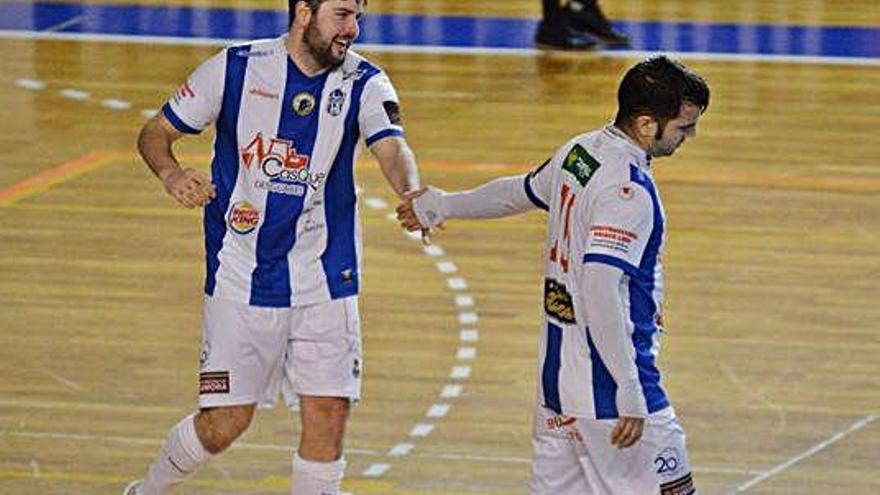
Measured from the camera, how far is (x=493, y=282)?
11211 mm

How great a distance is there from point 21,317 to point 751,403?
335 cm

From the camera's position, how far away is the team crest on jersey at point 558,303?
20.4 feet

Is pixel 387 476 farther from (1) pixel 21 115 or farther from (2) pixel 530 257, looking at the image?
(1) pixel 21 115

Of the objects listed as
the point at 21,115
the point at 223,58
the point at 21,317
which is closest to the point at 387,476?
the point at 223,58

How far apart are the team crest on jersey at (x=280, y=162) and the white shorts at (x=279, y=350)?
15.3 inches

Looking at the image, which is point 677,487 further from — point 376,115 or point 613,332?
point 376,115

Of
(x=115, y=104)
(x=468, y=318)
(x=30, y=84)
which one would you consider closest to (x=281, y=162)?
(x=468, y=318)

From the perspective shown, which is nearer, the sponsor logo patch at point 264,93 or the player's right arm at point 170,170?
the player's right arm at point 170,170

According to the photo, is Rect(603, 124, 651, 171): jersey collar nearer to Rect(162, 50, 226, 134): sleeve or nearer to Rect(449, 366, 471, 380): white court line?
Rect(162, 50, 226, 134): sleeve

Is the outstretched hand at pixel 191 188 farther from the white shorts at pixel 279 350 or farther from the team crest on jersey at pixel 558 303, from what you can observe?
the team crest on jersey at pixel 558 303

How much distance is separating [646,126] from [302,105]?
1.27 m

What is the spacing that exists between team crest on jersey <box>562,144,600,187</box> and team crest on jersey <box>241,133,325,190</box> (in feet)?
3.36

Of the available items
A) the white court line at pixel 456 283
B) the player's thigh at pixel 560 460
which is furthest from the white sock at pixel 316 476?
the white court line at pixel 456 283

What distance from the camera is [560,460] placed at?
20.6 feet
